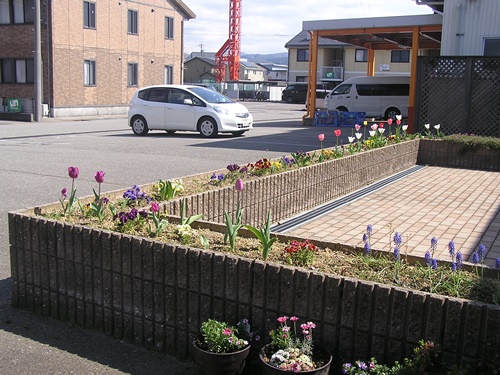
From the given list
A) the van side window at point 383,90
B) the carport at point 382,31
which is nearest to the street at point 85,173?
the carport at point 382,31

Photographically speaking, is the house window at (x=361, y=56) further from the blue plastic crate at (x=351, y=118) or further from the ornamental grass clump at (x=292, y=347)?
the ornamental grass clump at (x=292, y=347)

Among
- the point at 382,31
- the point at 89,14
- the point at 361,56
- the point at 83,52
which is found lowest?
the point at 83,52

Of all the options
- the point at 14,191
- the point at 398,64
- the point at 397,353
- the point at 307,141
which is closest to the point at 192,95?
the point at 307,141

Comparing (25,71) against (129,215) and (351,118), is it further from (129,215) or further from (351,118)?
(129,215)

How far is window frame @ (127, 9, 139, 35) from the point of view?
118 ft

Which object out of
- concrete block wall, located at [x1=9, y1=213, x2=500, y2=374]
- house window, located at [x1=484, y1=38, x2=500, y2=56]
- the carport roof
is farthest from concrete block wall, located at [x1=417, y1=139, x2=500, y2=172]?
the carport roof

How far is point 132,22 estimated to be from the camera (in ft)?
119

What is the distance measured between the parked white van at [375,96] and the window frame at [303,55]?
42.2 m

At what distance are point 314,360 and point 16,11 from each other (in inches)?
1276

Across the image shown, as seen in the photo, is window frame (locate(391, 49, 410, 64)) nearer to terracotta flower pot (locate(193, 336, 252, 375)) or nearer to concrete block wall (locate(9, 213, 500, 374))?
concrete block wall (locate(9, 213, 500, 374))

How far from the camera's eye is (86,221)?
436 cm

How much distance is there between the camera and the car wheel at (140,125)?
19047mm

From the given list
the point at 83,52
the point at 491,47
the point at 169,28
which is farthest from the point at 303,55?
the point at 491,47

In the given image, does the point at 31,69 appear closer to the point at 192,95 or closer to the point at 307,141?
the point at 192,95
